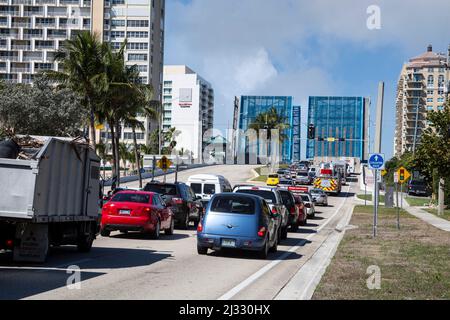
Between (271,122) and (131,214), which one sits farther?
(271,122)

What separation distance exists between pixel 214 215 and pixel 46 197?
4.79 meters

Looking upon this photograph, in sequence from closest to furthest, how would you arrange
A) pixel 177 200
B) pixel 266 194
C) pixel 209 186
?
pixel 266 194 < pixel 177 200 < pixel 209 186

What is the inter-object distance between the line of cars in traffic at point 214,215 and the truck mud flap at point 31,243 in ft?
14.8

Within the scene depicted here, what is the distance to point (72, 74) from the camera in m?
45.3

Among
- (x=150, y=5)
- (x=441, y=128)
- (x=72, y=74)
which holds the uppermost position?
(x=150, y=5)

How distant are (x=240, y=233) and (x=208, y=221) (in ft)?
2.92

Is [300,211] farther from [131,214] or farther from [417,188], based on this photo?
[417,188]

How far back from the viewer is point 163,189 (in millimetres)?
27219

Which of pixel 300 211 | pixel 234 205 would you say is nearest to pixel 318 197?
pixel 300 211

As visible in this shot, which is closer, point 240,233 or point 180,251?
point 240,233

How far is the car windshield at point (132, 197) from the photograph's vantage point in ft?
71.2
